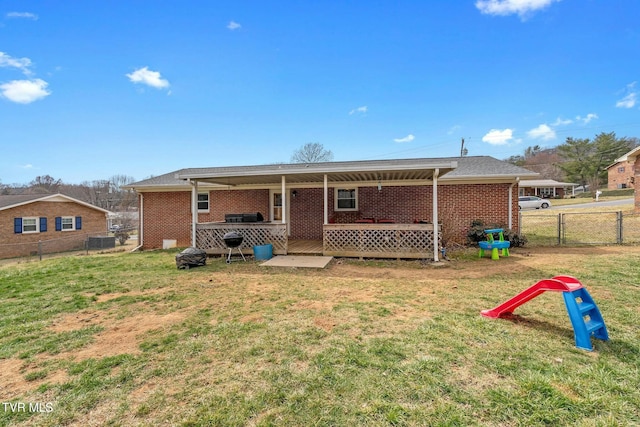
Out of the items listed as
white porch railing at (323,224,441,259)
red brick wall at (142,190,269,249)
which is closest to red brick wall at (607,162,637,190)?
white porch railing at (323,224,441,259)

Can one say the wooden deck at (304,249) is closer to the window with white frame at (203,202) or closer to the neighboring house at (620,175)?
the window with white frame at (203,202)

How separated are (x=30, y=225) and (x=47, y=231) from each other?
105cm

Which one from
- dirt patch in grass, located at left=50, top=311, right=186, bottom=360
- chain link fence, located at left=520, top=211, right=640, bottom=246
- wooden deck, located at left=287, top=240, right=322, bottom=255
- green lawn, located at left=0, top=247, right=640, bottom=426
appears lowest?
dirt patch in grass, located at left=50, top=311, right=186, bottom=360

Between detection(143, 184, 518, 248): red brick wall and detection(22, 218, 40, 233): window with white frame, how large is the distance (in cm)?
1597

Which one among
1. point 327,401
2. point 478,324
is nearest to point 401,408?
point 327,401

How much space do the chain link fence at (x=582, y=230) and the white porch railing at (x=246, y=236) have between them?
30.7 ft

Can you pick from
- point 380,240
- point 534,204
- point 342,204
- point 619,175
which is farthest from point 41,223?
point 619,175

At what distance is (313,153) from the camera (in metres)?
34.0

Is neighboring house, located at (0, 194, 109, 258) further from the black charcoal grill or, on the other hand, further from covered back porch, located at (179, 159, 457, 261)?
the black charcoal grill

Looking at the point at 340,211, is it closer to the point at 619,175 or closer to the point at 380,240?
the point at 380,240

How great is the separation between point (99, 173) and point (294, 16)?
5460 cm

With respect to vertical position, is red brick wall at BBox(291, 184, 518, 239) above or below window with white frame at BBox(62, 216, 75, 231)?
above

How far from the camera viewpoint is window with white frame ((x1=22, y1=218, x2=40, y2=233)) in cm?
2058

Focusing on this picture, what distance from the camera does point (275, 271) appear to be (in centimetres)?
714
